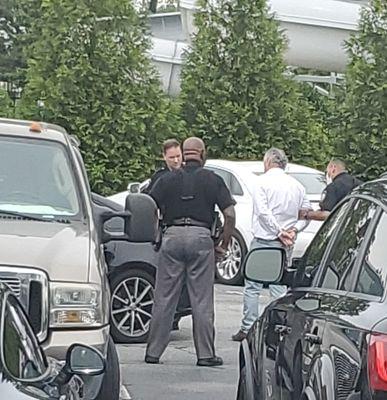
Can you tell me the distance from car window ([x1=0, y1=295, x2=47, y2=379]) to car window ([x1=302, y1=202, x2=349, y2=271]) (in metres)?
1.57

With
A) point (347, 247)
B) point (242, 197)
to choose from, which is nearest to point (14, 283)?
point (347, 247)

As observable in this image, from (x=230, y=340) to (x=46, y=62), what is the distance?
38.0 ft

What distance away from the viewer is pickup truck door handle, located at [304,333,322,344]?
4.80 metres

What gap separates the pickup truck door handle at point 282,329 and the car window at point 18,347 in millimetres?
1183

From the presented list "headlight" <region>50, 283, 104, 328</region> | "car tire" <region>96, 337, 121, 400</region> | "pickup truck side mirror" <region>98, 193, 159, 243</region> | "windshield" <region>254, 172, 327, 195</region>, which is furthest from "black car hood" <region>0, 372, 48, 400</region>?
"windshield" <region>254, 172, 327, 195</region>

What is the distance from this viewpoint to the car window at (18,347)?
404cm

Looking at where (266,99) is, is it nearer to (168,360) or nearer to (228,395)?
(168,360)

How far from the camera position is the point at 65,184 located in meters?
8.23

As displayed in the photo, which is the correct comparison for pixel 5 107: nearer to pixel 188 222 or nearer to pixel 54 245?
pixel 188 222

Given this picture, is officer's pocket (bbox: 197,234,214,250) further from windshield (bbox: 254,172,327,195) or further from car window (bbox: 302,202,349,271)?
windshield (bbox: 254,172,327,195)

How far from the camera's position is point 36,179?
8227 mm

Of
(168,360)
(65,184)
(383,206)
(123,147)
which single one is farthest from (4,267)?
(123,147)

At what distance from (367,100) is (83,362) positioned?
16.1 m

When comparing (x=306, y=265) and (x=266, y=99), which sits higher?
(x=306, y=265)
